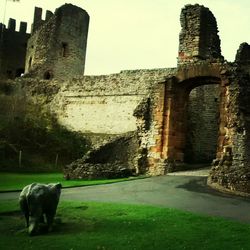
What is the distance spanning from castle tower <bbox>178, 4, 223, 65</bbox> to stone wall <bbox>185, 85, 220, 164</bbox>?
2082 millimetres

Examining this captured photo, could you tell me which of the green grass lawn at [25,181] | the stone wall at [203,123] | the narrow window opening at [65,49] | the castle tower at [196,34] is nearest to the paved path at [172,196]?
the green grass lawn at [25,181]

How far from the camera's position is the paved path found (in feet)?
44.2

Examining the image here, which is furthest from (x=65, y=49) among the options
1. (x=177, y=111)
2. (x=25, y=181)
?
(x=25, y=181)

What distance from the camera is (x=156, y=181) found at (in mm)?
19922

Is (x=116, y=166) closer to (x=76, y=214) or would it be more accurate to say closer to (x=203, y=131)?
(x=203, y=131)

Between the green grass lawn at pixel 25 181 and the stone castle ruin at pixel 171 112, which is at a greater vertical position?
the stone castle ruin at pixel 171 112

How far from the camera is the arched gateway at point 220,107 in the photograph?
2016 cm

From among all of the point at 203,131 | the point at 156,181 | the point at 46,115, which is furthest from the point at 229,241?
the point at 46,115

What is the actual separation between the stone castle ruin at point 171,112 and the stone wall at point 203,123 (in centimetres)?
6

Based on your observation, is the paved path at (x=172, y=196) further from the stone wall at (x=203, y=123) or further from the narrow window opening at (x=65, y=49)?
the narrow window opening at (x=65, y=49)

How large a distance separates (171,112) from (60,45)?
949 inches

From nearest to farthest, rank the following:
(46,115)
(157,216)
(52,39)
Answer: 1. (157,216)
2. (46,115)
3. (52,39)

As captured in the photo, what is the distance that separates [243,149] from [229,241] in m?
11.3

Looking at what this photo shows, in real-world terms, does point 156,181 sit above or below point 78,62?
below
